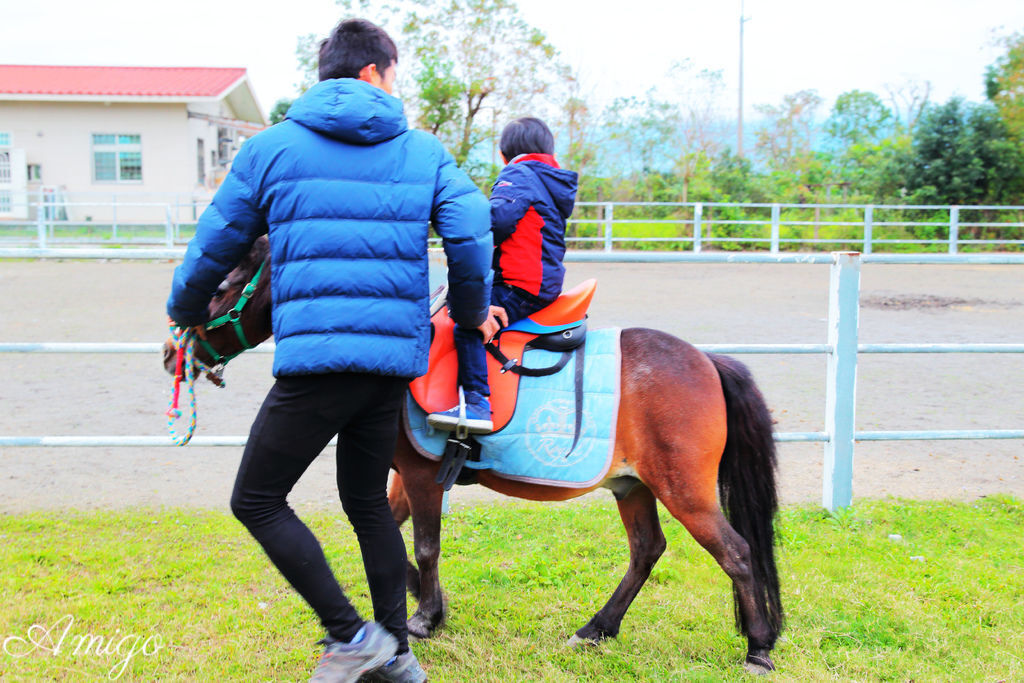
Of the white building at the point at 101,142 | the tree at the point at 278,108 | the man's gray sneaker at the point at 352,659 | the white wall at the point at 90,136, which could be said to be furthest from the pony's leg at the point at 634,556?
the tree at the point at 278,108

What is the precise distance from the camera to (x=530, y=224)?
9.39 feet

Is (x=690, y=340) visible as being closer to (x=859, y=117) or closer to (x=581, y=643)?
(x=581, y=643)

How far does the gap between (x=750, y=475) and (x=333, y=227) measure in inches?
68.3

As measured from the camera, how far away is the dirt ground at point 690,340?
15.8 ft

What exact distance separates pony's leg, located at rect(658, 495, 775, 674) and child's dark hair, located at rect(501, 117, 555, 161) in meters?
1.29

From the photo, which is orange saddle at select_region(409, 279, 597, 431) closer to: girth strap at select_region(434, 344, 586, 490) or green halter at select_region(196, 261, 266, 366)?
girth strap at select_region(434, 344, 586, 490)

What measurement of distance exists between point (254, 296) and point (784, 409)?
4.79 meters

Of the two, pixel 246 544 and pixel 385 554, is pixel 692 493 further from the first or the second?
pixel 246 544

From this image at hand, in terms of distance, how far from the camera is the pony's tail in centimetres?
300

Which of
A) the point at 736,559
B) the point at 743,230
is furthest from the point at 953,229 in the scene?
the point at 736,559

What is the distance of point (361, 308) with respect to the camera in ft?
7.17

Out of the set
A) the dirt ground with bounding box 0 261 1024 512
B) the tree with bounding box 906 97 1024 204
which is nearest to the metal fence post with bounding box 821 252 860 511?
the dirt ground with bounding box 0 261 1024 512

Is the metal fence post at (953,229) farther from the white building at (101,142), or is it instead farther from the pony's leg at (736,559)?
the white building at (101,142)

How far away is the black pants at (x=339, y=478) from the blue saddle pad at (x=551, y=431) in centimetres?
42
